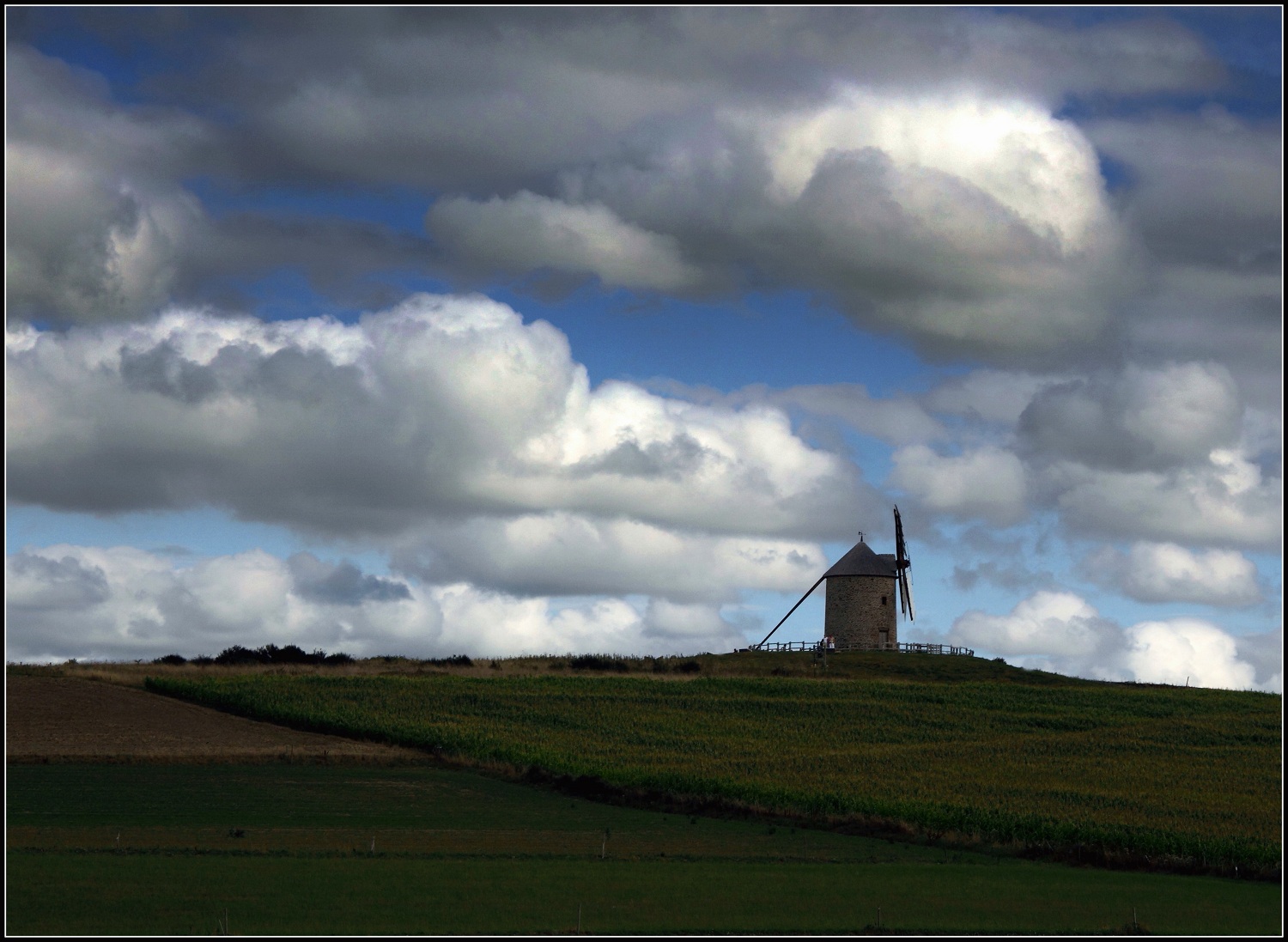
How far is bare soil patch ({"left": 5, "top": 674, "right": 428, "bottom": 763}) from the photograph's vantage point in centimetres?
5206

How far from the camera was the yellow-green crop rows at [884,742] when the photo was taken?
44.3 meters

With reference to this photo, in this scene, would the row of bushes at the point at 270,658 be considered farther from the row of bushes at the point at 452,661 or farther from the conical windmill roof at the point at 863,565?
the conical windmill roof at the point at 863,565

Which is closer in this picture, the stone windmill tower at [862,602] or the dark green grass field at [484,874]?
the dark green grass field at [484,874]

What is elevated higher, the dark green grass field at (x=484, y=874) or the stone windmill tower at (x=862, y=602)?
the stone windmill tower at (x=862, y=602)

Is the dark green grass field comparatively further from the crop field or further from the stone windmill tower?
the stone windmill tower

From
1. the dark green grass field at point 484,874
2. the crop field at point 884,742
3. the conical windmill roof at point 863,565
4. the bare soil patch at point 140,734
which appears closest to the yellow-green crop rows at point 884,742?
the crop field at point 884,742

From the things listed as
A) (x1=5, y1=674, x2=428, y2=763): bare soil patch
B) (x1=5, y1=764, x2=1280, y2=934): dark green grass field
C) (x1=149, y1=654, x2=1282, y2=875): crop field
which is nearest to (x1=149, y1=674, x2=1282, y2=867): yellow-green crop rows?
(x1=149, y1=654, x2=1282, y2=875): crop field

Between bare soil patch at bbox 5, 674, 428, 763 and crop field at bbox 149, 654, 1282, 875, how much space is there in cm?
235

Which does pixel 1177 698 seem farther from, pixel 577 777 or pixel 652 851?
pixel 652 851

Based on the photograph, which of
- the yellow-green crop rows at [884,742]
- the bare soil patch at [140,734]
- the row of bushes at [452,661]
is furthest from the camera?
the row of bushes at [452,661]

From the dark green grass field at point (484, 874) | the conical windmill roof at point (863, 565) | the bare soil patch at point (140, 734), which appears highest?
the conical windmill roof at point (863, 565)

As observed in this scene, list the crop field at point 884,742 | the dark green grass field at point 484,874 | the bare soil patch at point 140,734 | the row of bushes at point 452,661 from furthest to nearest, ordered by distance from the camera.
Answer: the row of bushes at point 452,661 → the bare soil patch at point 140,734 → the crop field at point 884,742 → the dark green grass field at point 484,874

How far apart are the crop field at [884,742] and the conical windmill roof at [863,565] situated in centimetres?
1197

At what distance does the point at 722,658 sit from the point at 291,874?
68.6 metres
